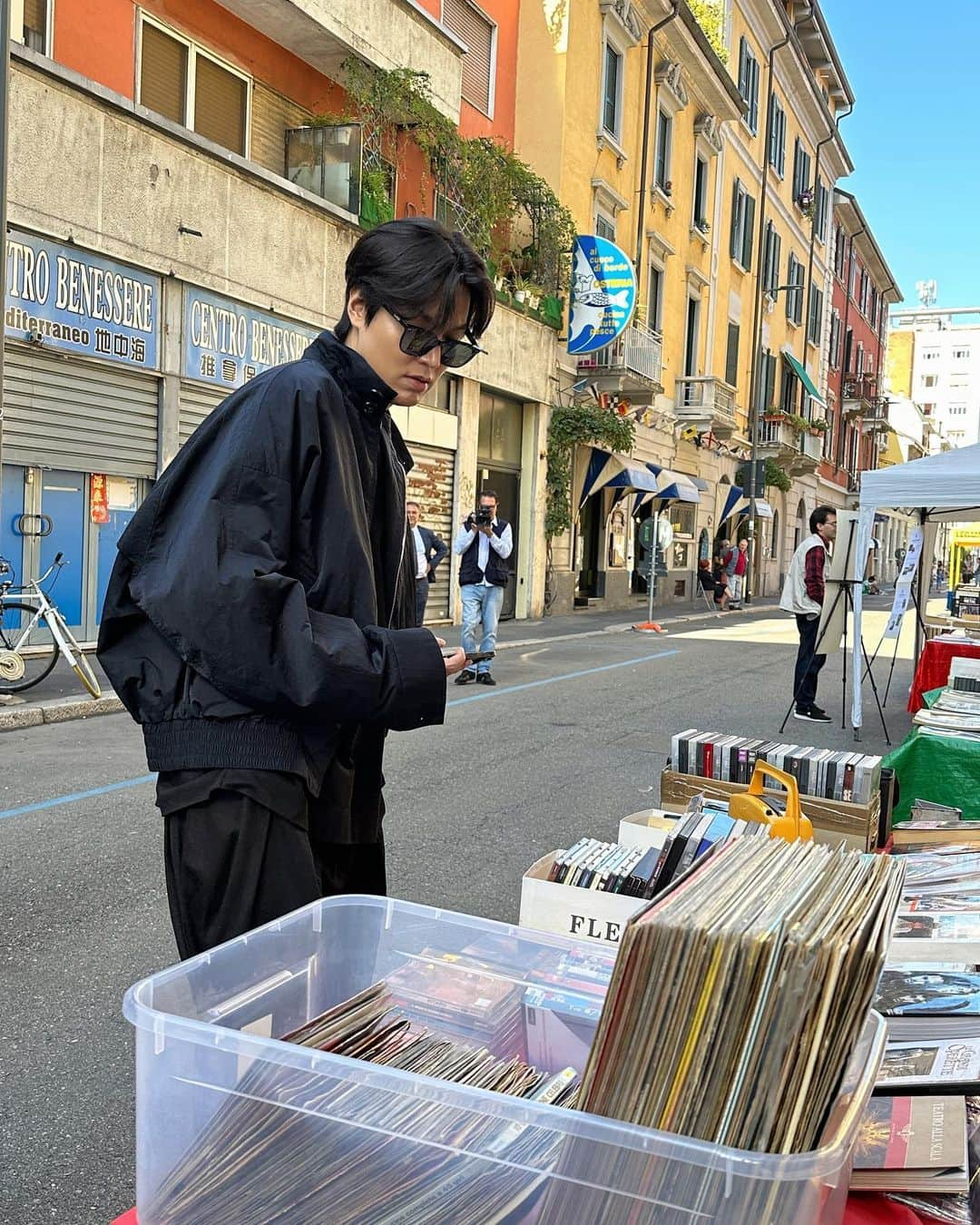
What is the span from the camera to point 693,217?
29.1m

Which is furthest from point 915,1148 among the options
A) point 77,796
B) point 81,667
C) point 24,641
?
point 24,641

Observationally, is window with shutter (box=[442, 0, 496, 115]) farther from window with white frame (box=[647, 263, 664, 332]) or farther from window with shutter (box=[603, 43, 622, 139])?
window with white frame (box=[647, 263, 664, 332])

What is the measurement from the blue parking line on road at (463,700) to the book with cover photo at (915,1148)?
4.36 metres

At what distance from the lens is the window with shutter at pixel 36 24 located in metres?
10.9

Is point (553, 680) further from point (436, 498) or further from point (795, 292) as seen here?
point (795, 292)

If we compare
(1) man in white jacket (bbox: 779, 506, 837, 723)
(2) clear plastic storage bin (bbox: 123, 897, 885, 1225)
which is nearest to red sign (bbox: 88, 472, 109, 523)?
(1) man in white jacket (bbox: 779, 506, 837, 723)

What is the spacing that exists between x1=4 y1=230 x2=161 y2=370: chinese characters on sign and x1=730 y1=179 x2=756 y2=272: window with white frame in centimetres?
2428

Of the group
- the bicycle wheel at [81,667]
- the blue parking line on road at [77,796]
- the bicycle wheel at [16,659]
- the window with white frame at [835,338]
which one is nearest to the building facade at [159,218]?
the bicycle wheel at [16,659]

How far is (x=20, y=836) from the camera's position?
5.38 metres

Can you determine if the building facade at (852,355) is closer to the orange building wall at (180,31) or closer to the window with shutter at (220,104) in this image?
the orange building wall at (180,31)

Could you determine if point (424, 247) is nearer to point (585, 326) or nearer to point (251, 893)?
point (251, 893)

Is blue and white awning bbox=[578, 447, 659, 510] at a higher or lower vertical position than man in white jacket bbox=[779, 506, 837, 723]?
higher

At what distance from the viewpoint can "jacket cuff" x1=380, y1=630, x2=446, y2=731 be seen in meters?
1.67

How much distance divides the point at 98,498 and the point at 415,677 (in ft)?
35.8
